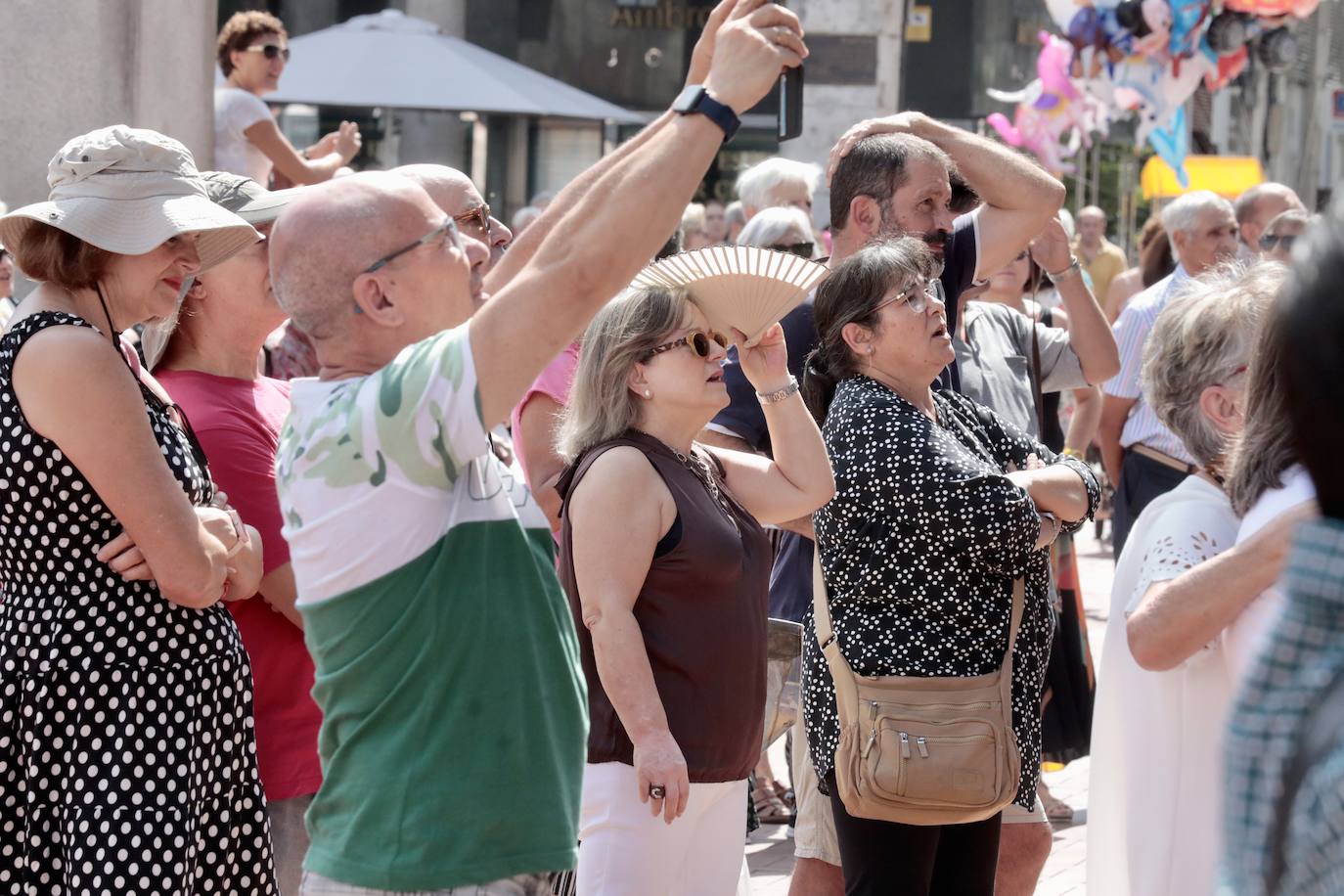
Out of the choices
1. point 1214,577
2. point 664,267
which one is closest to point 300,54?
point 664,267

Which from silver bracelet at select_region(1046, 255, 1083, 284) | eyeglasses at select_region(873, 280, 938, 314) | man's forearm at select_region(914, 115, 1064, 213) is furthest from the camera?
silver bracelet at select_region(1046, 255, 1083, 284)

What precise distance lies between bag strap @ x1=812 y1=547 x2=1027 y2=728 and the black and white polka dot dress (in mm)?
1407

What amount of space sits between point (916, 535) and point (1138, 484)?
10.9 ft

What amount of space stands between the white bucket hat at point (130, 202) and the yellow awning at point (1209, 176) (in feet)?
42.1

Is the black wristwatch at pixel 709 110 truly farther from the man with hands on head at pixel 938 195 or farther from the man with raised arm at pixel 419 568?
the man with hands on head at pixel 938 195

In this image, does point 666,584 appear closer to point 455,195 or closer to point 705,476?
point 705,476

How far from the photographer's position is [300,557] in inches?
96.5

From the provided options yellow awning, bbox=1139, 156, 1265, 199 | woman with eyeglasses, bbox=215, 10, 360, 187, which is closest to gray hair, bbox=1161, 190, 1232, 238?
woman with eyeglasses, bbox=215, 10, 360, 187

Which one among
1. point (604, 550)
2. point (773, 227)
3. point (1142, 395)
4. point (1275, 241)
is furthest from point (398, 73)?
point (604, 550)

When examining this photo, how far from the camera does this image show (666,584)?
3547 mm

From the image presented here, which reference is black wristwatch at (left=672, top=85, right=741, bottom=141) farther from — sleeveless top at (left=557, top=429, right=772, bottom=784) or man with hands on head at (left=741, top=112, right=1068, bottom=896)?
man with hands on head at (left=741, top=112, right=1068, bottom=896)

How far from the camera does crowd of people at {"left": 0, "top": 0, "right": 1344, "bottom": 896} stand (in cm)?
229

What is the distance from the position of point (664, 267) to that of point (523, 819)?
1613 millimetres

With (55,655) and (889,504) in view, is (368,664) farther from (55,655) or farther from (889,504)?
(889,504)
